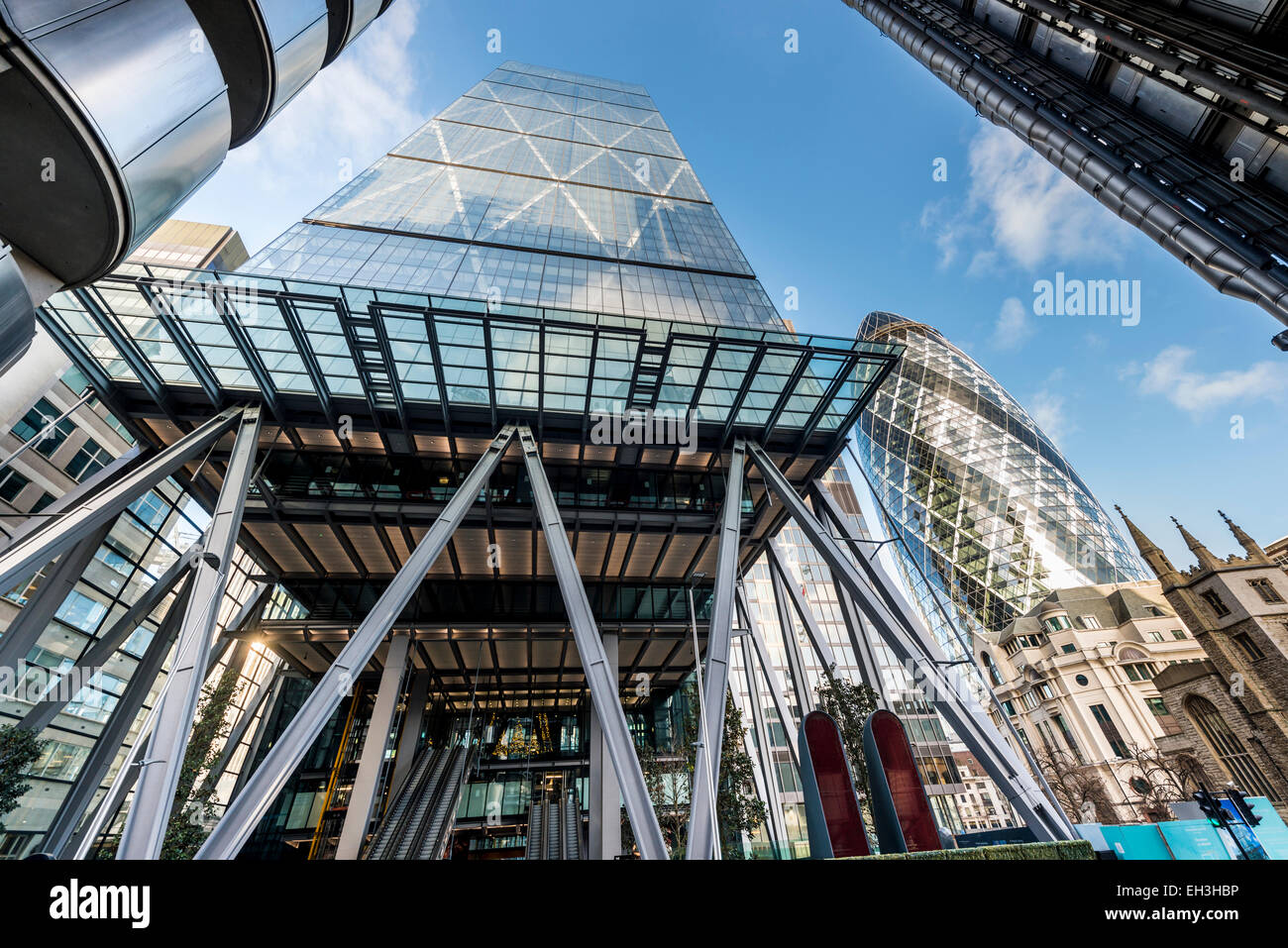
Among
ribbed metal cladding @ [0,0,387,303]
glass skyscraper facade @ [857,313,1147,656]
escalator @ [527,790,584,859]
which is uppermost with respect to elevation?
glass skyscraper facade @ [857,313,1147,656]

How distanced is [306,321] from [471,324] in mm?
4476

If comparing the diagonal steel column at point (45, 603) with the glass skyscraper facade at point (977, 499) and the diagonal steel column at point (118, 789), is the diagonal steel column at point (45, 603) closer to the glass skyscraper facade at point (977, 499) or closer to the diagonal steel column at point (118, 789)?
the diagonal steel column at point (118, 789)

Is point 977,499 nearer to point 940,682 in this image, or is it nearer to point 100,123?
point 940,682

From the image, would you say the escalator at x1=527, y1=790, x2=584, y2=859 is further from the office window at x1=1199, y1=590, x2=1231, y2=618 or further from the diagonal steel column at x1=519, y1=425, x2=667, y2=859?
the office window at x1=1199, y1=590, x2=1231, y2=618

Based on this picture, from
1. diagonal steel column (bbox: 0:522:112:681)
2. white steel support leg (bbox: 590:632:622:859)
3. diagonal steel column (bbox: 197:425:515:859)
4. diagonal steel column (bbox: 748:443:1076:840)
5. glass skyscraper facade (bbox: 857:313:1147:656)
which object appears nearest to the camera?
diagonal steel column (bbox: 197:425:515:859)

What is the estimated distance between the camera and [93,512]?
12648 mm

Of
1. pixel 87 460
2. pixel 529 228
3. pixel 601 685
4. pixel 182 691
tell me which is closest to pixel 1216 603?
pixel 601 685

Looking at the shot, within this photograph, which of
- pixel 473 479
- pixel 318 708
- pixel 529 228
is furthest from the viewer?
pixel 529 228

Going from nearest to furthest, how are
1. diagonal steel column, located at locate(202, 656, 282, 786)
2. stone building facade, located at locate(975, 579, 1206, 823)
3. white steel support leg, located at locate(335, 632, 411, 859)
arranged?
1. white steel support leg, located at locate(335, 632, 411, 859)
2. diagonal steel column, located at locate(202, 656, 282, 786)
3. stone building facade, located at locate(975, 579, 1206, 823)

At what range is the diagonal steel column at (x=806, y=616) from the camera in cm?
2166

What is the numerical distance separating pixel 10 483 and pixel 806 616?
37.4 meters

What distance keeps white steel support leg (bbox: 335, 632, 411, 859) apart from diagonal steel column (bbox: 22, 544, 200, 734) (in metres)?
8.27

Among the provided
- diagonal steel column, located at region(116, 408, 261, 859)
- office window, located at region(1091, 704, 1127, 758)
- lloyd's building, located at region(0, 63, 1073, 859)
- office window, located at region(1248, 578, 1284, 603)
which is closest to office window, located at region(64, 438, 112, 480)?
lloyd's building, located at region(0, 63, 1073, 859)

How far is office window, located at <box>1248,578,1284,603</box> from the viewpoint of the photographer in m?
38.6
